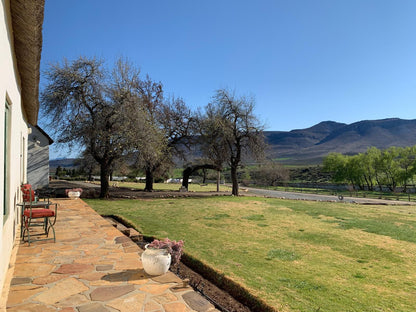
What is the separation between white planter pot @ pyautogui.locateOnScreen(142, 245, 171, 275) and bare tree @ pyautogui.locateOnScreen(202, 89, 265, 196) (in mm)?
17865

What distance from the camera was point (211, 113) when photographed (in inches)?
922

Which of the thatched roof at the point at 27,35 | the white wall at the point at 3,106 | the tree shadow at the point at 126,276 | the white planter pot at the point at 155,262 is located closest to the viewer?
the white wall at the point at 3,106

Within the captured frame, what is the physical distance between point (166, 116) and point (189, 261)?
19736 millimetres

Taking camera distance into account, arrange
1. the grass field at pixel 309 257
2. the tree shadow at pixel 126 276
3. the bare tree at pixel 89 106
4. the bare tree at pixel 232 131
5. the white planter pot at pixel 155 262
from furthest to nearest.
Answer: the bare tree at pixel 232 131
the bare tree at pixel 89 106
the grass field at pixel 309 257
the white planter pot at pixel 155 262
the tree shadow at pixel 126 276

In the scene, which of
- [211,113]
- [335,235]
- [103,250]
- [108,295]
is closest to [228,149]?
[211,113]

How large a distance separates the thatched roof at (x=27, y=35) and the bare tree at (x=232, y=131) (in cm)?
1676

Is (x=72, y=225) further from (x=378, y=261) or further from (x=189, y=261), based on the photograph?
(x=378, y=261)

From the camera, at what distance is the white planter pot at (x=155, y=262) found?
4023 mm

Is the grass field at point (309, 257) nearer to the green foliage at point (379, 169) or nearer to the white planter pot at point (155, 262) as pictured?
the white planter pot at point (155, 262)

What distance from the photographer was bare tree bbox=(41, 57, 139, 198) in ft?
47.5

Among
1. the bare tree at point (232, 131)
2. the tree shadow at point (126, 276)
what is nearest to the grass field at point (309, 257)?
the tree shadow at point (126, 276)

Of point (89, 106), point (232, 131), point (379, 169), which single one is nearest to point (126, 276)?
point (89, 106)

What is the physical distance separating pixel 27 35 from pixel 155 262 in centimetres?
384

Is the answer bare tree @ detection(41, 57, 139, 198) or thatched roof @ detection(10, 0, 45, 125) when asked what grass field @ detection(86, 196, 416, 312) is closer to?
thatched roof @ detection(10, 0, 45, 125)
